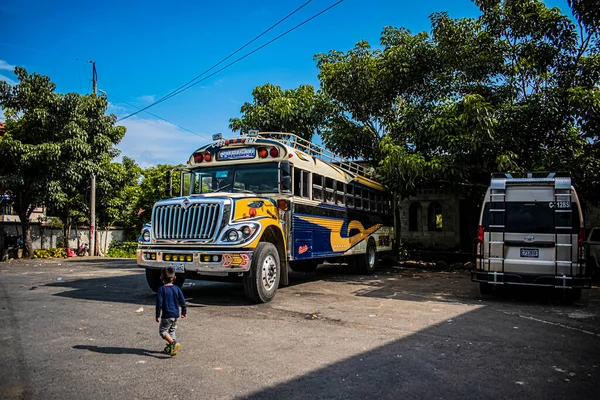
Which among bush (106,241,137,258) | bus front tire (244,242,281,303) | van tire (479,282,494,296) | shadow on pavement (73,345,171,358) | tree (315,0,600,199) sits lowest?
bush (106,241,137,258)

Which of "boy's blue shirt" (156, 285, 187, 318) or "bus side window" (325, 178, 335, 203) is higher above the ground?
"bus side window" (325, 178, 335, 203)

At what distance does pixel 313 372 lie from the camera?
4699 millimetres

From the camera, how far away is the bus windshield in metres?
10.0

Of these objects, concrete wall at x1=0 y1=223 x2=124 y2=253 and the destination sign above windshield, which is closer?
the destination sign above windshield

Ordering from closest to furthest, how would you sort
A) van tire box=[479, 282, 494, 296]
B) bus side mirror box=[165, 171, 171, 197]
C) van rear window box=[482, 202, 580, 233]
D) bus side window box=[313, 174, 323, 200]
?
1. van rear window box=[482, 202, 580, 233]
2. van tire box=[479, 282, 494, 296]
3. bus side mirror box=[165, 171, 171, 197]
4. bus side window box=[313, 174, 323, 200]

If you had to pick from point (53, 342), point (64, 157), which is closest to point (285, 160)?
point (53, 342)

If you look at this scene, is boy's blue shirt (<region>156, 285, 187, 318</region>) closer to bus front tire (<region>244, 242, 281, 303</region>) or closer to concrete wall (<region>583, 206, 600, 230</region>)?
bus front tire (<region>244, 242, 281, 303</region>)

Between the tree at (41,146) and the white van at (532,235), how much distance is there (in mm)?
18205

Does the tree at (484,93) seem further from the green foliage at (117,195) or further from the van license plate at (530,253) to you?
the green foliage at (117,195)

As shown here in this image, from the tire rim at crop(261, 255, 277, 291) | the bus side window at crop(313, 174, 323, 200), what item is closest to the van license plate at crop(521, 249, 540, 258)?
the bus side window at crop(313, 174, 323, 200)

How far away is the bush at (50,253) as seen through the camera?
22469mm

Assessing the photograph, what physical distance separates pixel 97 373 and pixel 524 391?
416 centimetres

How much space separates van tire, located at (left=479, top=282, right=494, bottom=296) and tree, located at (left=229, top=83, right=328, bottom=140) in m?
12.0

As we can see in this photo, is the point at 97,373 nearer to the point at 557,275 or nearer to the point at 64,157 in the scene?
the point at 557,275
